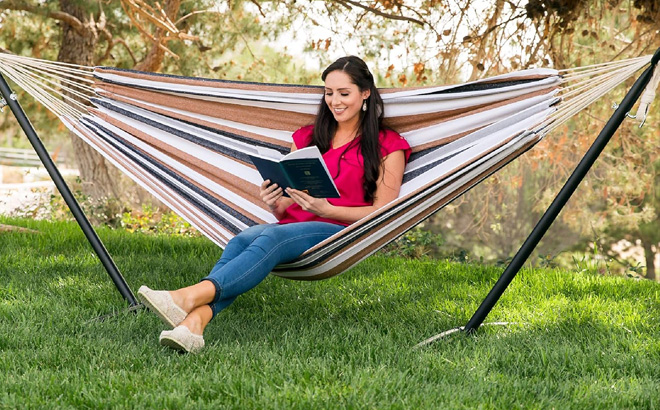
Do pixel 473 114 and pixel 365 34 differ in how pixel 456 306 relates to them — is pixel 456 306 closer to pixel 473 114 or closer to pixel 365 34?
pixel 473 114

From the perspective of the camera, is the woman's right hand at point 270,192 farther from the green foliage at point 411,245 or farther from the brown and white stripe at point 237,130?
the green foliage at point 411,245

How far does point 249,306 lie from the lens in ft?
8.55

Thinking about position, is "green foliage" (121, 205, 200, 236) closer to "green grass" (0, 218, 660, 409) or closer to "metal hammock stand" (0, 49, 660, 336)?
"green grass" (0, 218, 660, 409)

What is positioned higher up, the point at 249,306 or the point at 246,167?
the point at 246,167

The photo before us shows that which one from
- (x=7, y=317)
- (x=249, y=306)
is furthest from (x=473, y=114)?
(x=7, y=317)

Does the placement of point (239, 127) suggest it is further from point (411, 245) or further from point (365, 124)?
point (411, 245)

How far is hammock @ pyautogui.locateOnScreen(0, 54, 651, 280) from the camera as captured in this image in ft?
6.93

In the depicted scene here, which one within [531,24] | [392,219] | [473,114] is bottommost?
[392,219]

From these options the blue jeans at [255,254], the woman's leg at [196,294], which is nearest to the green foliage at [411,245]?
the blue jeans at [255,254]

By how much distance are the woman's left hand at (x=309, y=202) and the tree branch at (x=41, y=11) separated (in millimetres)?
4729

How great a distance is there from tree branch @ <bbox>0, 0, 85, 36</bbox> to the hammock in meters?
3.89

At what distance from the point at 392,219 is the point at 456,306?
0.71 metres

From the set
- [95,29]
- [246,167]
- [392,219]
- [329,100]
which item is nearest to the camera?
[392,219]

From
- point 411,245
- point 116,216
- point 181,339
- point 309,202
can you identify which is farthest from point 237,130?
point 116,216
